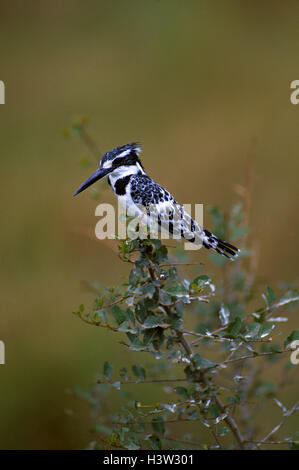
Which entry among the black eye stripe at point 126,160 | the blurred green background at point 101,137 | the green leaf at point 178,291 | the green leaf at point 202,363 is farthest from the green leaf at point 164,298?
the blurred green background at point 101,137

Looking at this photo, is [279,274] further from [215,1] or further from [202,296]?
[215,1]

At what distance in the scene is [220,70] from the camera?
3738 millimetres

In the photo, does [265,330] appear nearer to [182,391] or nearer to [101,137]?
[182,391]

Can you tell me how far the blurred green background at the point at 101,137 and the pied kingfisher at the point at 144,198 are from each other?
788 millimetres

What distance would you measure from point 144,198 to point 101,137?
2000 mm

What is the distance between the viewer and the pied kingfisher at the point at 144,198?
1.42 m

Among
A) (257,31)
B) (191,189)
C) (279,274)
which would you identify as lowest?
(279,274)

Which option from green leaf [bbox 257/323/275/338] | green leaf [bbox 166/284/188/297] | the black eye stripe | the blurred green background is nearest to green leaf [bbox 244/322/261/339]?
green leaf [bbox 257/323/275/338]

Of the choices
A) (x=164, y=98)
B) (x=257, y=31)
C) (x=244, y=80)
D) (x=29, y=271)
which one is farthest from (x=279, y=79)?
(x=29, y=271)

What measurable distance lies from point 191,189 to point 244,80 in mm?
1091

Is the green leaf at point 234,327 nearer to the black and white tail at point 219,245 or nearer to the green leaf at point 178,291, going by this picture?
the green leaf at point 178,291

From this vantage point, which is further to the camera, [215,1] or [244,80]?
[215,1]

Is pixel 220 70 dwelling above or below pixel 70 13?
below

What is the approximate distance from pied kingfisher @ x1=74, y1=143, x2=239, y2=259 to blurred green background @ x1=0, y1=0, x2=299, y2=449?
0.79 meters
